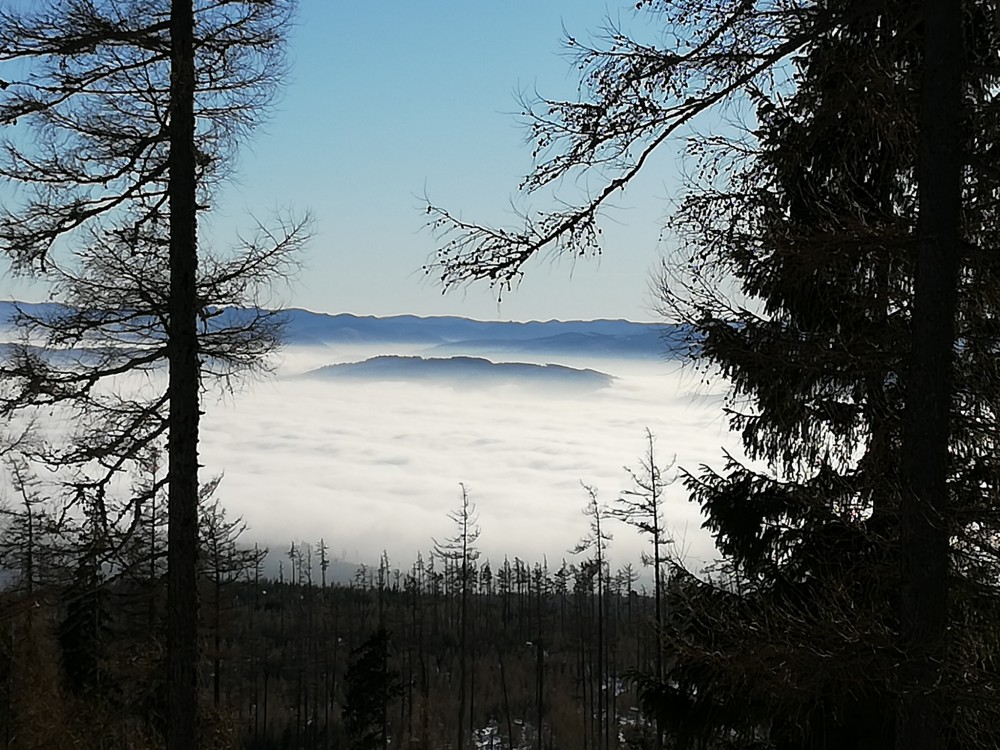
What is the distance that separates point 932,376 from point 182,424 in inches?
241

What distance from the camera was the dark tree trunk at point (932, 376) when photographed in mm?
5055

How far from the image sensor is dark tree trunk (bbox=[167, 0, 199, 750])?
8.44 metres

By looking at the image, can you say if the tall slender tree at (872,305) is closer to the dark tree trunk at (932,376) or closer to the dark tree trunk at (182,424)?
the dark tree trunk at (932,376)

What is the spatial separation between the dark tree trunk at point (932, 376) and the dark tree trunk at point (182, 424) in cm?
597

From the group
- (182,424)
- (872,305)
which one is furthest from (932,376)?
(182,424)

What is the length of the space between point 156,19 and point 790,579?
720cm

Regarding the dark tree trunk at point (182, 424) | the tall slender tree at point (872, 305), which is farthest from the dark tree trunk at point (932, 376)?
the dark tree trunk at point (182, 424)

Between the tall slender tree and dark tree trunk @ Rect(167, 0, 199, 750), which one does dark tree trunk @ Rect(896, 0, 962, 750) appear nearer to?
the tall slender tree

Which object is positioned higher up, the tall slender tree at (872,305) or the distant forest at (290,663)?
the tall slender tree at (872,305)

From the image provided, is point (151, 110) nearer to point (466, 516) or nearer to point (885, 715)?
point (885, 715)

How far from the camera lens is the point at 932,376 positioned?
5.15 m

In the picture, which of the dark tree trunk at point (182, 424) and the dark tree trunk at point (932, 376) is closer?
the dark tree trunk at point (932, 376)

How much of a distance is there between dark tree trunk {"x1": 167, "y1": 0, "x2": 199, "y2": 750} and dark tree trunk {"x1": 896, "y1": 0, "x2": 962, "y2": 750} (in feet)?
19.6

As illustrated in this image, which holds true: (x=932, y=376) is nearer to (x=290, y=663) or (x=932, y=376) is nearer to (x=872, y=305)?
(x=872, y=305)
